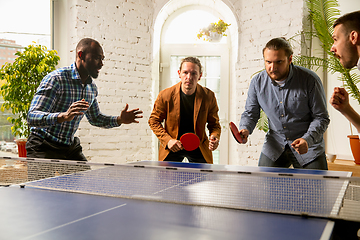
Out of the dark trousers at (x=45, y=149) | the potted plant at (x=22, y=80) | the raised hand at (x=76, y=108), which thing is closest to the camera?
the raised hand at (x=76, y=108)

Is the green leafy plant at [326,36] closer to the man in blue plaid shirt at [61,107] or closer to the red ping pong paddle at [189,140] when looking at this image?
the red ping pong paddle at [189,140]

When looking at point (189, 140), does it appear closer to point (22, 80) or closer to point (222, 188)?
point (222, 188)

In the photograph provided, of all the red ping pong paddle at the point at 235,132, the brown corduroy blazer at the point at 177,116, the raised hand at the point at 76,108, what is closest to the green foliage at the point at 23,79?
the brown corduroy blazer at the point at 177,116

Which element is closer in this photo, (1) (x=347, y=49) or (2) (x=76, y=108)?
(1) (x=347, y=49)

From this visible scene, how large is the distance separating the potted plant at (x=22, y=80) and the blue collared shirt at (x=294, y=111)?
3214 mm

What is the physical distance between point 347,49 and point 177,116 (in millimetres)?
1683

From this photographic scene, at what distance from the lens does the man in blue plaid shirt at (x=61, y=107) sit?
2.69 m

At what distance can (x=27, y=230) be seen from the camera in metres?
1.02

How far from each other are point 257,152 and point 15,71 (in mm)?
3840

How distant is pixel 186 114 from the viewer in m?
3.35

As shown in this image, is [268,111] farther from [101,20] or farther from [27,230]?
[101,20]

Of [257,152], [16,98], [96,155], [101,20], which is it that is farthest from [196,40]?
[16,98]

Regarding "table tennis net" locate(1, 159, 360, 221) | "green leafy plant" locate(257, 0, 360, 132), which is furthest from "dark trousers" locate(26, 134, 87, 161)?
"green leafy plant" locate(257, 0, 360, 132)

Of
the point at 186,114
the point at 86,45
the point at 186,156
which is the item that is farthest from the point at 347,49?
the point at 86,45
